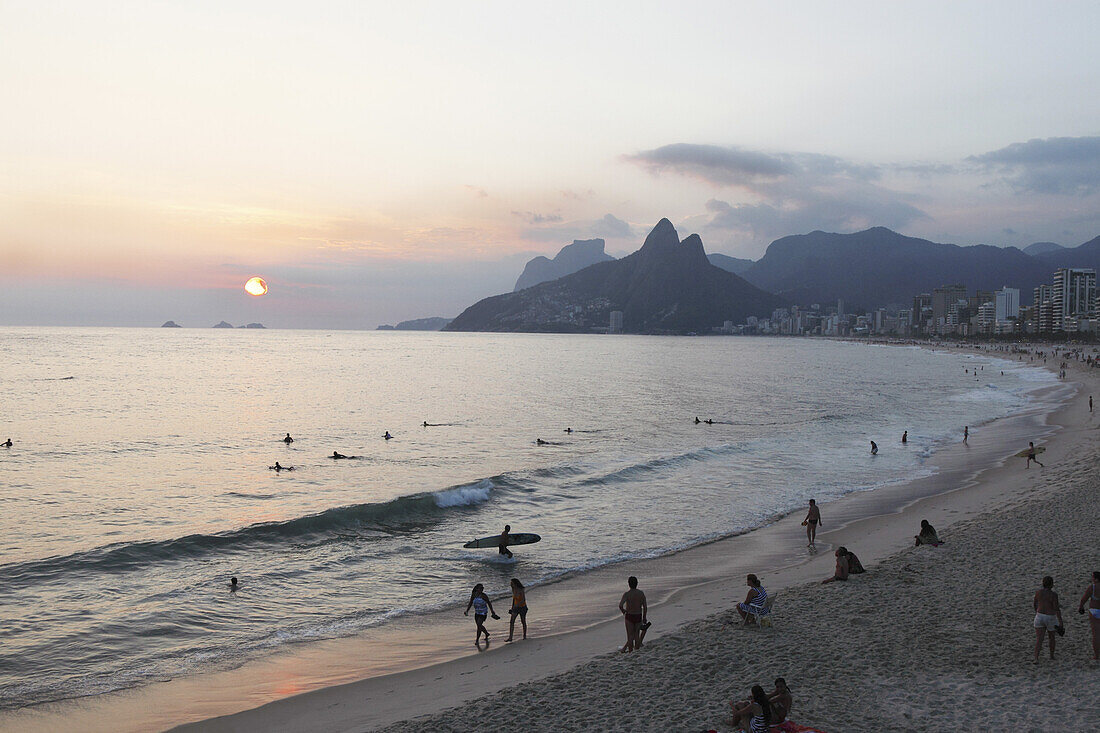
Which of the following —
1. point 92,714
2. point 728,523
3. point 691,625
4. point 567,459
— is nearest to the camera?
point 92,714

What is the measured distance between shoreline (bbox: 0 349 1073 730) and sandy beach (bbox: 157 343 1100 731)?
0.06 m

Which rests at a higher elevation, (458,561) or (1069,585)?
(1069,585)

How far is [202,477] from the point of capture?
32.2m

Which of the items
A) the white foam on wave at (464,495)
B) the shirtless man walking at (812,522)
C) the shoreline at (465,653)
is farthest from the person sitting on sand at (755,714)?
the white foam on wave at (464,495)

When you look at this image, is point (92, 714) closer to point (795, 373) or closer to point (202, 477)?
point (202, 477)

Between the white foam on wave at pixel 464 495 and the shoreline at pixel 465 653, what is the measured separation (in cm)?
958

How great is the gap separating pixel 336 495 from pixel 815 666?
2208 centimetres

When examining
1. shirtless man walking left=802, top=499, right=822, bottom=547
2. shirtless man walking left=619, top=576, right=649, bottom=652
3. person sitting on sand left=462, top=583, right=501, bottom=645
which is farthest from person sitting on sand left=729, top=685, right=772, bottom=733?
shirtless man walking left=802, top=499, right=822, bottom=547

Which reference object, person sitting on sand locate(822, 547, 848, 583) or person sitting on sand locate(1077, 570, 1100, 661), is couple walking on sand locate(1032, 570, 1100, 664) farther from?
person sitting on sand locate(822, 547, 848, 583)

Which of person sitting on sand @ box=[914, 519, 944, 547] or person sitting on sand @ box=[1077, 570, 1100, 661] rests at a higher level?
person sitting on sand @ box=[1077, 570, 1100, 661]

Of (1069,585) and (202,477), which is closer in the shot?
(1069,585)

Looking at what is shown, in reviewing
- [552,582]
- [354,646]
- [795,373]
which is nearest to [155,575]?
[354,646]

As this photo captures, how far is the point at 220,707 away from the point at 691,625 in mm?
8564

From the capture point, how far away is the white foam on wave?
2741cm
